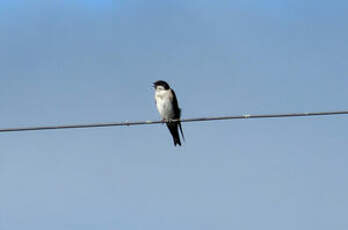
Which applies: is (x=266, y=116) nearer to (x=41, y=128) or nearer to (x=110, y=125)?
(x=110, y=125)

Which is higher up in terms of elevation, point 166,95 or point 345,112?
point 166,95

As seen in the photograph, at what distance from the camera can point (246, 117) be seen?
11445mm

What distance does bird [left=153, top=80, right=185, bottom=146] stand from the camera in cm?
1962

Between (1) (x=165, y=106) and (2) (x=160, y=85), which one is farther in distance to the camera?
(2) (x=160, y=85)

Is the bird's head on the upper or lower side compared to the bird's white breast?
upper

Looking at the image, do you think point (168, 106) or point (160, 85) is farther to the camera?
point (160, 85)

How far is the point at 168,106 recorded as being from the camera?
64.3 feet

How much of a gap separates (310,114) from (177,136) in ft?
30.1

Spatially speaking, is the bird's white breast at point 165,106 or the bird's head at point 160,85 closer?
the bird's white breast at point 165,106

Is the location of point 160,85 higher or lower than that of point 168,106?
higher

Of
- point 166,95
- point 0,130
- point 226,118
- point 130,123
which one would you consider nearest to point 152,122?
point 130,123

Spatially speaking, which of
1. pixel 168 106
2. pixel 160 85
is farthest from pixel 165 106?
pixel 160 85

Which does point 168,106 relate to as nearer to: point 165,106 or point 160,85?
point 165,106

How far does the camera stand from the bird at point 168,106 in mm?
19625
